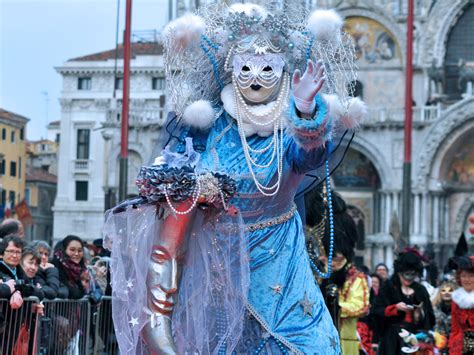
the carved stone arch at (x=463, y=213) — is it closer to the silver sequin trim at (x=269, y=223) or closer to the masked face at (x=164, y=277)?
the silver sequin trim at (x=269, y=223)

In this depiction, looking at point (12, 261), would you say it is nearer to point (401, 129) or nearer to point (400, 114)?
point (401, 129)

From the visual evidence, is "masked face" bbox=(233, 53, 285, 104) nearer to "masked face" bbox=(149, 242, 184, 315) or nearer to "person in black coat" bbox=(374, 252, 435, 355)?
"masked face" bbox=(149, 242, 184, 315)

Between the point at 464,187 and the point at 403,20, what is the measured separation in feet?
22.4

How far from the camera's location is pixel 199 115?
18.9 ft

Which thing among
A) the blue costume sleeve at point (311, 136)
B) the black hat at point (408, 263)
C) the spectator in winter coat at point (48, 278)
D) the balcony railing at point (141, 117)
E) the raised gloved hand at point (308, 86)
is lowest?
the spectator in winter coat at point (48, 278)

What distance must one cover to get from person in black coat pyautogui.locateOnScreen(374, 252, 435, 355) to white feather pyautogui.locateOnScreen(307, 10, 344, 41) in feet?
19.7

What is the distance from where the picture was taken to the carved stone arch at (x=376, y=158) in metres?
44.9

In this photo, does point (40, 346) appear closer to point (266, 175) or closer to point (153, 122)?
point (266, 175)

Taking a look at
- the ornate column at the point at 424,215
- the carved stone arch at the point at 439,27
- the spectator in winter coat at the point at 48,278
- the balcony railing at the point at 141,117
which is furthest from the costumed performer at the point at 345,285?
the balcony railing at the point at 141,117

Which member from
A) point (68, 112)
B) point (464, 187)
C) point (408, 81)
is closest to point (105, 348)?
point (408, 81)

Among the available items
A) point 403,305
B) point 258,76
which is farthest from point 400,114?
point 258,76

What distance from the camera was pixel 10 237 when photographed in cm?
965

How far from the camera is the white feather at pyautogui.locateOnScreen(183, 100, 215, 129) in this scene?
5770 mm

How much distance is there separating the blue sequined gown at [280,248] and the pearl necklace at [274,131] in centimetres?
3
